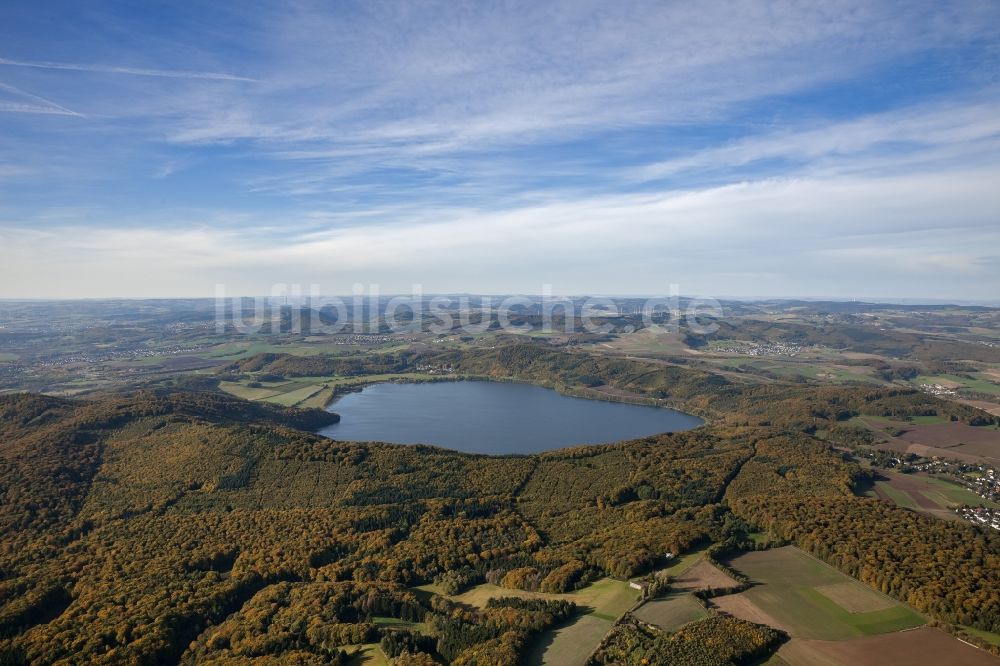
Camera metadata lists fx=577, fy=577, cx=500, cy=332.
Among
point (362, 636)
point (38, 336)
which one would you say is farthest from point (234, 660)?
point (38, 336)

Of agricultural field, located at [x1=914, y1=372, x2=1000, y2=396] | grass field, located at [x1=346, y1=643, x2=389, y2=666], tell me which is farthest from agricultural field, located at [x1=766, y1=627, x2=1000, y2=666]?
agricultural field, located at [x1=914, y1=372, x2=1000, y2=396]

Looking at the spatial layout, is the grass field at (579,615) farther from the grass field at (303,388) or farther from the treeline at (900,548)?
the grass field at (303,388)

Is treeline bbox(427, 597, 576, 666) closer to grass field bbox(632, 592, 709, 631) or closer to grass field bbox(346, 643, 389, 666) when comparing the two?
grass field bbox(346, 643, 389, 666)

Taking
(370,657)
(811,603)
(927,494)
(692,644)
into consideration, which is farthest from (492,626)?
(927,494)

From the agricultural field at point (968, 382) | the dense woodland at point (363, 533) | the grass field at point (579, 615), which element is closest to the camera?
the grass field at point (579, 615)

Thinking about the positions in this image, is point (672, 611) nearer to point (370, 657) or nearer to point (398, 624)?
point (398, 624)

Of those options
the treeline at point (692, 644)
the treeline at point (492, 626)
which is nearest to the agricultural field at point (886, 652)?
the treeline at point (692, 644)
